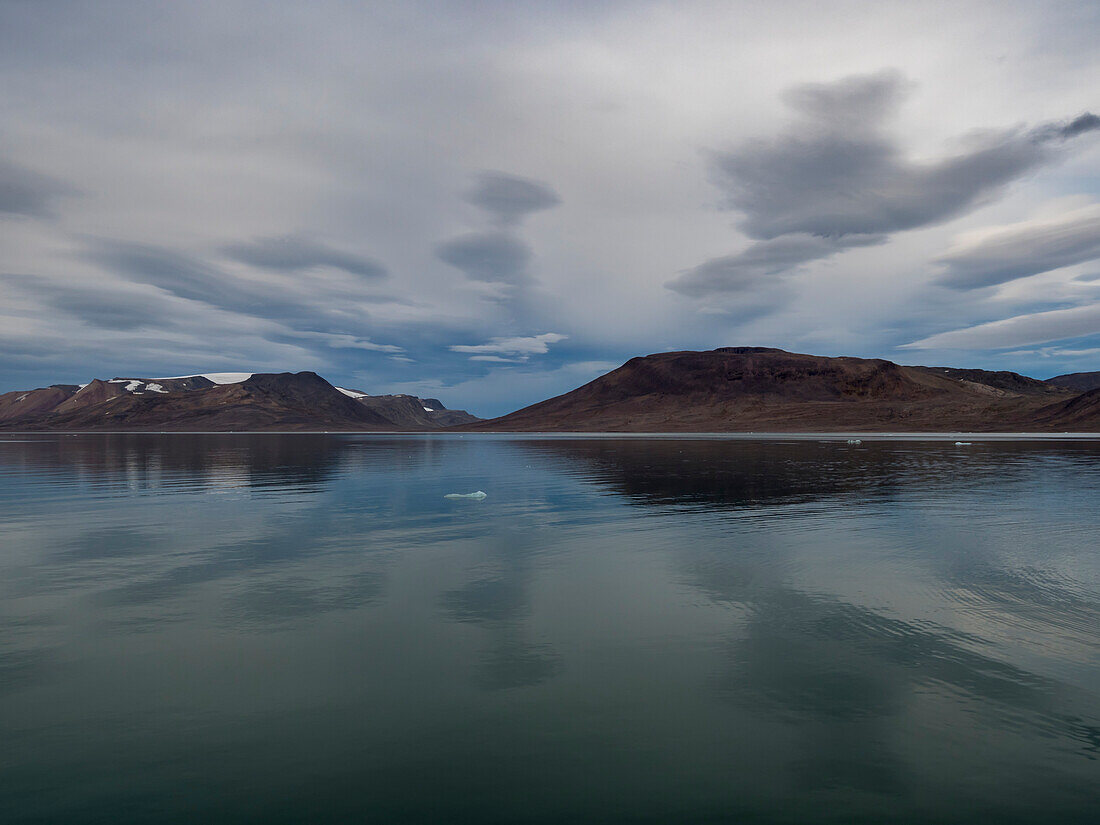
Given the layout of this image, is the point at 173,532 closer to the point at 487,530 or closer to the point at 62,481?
the point at 487,530

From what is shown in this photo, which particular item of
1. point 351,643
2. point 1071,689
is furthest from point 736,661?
point 351,643

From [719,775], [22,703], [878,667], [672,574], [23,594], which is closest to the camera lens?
[719,775]

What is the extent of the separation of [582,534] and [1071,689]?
12.3 metres

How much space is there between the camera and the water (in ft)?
18.7

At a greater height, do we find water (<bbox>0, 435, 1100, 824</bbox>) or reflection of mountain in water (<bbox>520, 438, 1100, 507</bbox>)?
reflection of mountain in water (<bbox>520, 438, 1100, 507</bbox>)

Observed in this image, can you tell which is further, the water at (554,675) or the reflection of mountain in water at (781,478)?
the reflection of mountain in water at (781,478)

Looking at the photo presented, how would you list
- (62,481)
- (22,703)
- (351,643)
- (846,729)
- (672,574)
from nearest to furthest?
(846,729) → (22,703) → (351,643) → (672,574) → (62,481)

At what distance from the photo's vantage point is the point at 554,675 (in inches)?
330

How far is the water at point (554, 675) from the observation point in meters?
5.71

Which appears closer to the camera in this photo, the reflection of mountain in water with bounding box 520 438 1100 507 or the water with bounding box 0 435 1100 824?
the water with bounding box 0 435 1100 824

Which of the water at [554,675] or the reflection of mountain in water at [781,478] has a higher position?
the reflection of mountain in water at [781,478]

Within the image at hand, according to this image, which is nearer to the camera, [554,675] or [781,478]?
[554,675]

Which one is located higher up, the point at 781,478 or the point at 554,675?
Result: the point at 781,478

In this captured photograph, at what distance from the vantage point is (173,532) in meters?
19.3
